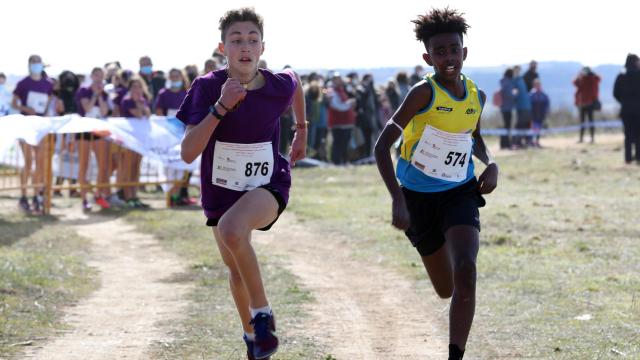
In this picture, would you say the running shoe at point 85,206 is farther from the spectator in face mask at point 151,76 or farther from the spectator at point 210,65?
the spectator in face mask at point 151,76

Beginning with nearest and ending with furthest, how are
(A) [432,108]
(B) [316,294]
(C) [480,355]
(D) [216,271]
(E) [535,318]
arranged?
(A) [432,108]
(C) [480,355]
(E) [535,318]
(B) [316,294]
(D) [216,271]

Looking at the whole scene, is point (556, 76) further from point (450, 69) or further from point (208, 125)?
point (208, 125)

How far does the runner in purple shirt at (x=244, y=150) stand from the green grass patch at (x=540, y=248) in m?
1.84

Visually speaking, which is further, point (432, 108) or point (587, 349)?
point (587, 349)

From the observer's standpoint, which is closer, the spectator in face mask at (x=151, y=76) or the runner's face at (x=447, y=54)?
the runner's face at (x=447, y=54)

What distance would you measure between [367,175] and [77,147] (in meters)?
8.22

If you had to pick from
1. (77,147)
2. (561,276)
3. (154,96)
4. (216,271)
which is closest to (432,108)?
(561,276)

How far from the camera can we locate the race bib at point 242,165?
732cm

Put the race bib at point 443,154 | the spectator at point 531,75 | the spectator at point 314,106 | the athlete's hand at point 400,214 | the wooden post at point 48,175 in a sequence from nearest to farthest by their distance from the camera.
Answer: the athlete's hand at point 400,214, the race bib at point 443,154, the wooden post at point 48,175, the spectator at point 314,106, the spectator at point 531,75

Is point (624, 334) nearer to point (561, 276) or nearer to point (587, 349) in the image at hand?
point (587, 349)

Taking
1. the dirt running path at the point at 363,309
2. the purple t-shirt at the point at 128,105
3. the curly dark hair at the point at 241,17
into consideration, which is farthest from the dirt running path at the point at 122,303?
the purple t-shirt at the point at 128,105

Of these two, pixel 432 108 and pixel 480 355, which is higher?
pixel 432 108

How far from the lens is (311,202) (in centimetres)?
2067

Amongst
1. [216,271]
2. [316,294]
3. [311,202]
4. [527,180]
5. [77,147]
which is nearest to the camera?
[316,294]
